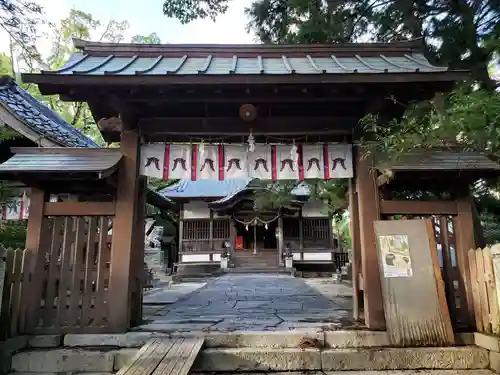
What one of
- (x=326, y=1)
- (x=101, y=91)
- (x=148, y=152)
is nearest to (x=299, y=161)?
(x=148, y=152)

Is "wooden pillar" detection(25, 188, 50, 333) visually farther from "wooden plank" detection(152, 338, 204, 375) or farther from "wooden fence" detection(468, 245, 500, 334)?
"wooden fence" detection(468, 245, 500, 334)

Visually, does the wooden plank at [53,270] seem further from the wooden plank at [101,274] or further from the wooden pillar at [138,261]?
the wooden pillar at [138,261]

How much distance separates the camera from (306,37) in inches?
356

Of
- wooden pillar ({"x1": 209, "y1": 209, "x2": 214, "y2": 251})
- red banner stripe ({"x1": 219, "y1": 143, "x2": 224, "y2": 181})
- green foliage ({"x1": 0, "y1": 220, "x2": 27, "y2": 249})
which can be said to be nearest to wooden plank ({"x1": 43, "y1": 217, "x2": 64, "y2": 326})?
red banner stripe ({"x1": 219, "y1": 143, "x2": 224, "y2": 181})

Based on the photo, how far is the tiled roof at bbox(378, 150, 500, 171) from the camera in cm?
512

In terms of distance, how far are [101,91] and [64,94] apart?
0.54 meters

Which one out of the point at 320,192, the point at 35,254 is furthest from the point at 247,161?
the point at 320,192

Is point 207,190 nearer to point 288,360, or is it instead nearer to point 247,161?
point 247,161

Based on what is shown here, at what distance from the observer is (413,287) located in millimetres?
5016

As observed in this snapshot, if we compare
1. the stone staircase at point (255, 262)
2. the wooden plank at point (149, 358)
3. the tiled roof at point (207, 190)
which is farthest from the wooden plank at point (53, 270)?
the tiled roof at point (207, 190)

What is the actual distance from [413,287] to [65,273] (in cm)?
493

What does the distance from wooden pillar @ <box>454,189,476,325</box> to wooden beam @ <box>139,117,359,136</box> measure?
6.87 ft

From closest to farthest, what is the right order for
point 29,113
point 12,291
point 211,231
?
point 12,291
point 29,113
point 211,231

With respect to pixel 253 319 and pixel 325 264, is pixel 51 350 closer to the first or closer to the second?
pixel 253 319
